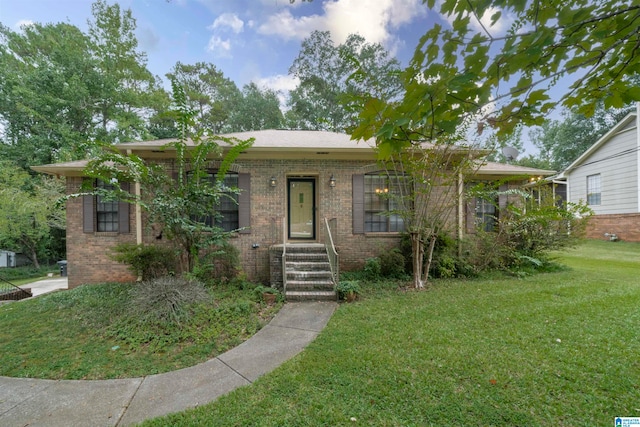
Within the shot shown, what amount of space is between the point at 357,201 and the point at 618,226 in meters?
14.2

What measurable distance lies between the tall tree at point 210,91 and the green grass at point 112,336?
17.9m

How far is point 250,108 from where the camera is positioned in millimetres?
19375

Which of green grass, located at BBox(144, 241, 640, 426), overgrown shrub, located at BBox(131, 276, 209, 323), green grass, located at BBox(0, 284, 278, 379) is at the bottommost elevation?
green grass, located at BBox(0, 284, 278, 379)

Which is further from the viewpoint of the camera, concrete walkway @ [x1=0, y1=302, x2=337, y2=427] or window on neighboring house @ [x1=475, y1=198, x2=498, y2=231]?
window on neighboring house @ [x1=475, y1=198, x2=498, y2=231]

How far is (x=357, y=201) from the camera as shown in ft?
24.1

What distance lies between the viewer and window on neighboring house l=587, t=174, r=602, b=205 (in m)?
13.5

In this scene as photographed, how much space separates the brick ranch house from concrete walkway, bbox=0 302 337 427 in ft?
11.1

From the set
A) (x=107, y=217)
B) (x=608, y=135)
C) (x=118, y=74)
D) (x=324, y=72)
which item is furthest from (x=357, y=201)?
(x=118, y=74)

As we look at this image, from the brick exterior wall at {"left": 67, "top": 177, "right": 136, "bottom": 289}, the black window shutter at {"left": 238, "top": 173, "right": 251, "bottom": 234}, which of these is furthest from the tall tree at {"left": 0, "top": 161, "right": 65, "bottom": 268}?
the black window shutter at {"left": 238, "top": 173, "right": 251, "bottom": 234}

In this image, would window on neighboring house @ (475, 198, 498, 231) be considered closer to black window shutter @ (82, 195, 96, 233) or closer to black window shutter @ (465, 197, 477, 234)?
black window shutter @ (465, 197, 477, 234)

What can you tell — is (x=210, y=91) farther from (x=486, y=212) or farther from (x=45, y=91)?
(x=486, y=212)

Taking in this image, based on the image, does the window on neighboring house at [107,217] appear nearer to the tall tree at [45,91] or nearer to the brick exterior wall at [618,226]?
the tall tree at [45,91]

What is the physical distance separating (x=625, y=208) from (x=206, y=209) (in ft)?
58.7

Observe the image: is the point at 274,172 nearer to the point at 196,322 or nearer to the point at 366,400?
the point at 196,322
